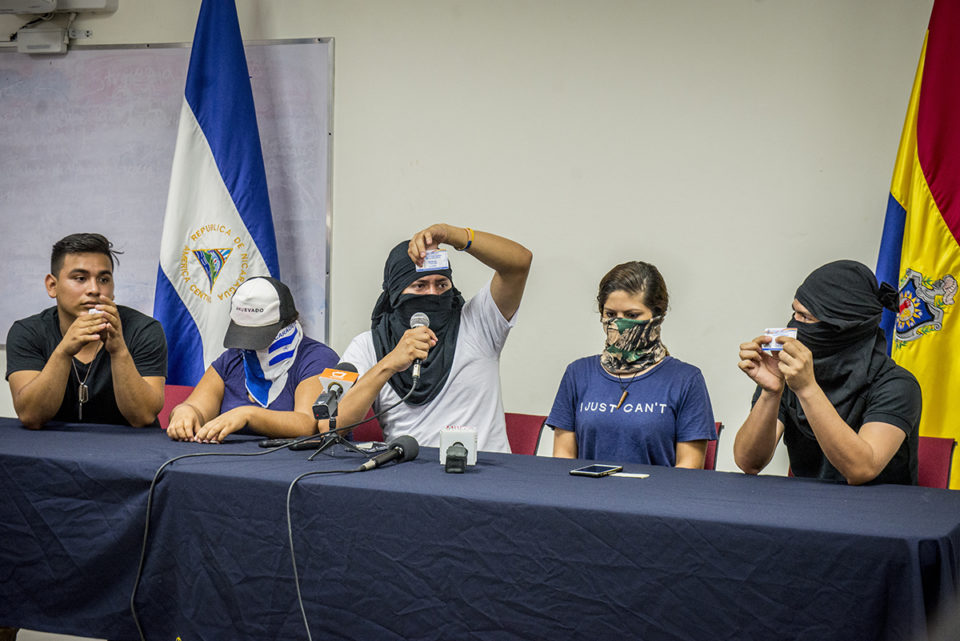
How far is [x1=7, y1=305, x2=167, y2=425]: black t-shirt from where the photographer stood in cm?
266

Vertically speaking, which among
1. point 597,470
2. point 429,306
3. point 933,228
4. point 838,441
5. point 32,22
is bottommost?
point 597,470

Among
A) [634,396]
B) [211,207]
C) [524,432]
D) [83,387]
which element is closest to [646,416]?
[634,396]

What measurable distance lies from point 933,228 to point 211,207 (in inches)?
111

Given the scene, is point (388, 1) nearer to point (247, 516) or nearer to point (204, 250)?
point (204, 250)

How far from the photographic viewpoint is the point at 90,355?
8.81 ft

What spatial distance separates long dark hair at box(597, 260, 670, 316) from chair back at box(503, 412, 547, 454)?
461 millimetres

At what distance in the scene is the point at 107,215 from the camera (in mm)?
4016

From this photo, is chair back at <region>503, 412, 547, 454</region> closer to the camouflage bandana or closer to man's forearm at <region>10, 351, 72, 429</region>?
the camouflage bandana

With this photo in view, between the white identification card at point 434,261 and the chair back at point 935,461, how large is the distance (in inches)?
51.2

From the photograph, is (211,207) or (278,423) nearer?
(278,423)

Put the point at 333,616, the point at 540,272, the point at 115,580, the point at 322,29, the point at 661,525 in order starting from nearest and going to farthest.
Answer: the point at 661,525 → the point at 333,616 → the point at 115,580 → the point at 540,272 → the point at 322,29

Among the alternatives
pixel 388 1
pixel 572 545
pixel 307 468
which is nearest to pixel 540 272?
pixel 388 1

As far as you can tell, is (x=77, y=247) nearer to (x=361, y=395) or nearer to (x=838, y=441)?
(x=361, y=395)

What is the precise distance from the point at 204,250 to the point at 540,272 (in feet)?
4.76
